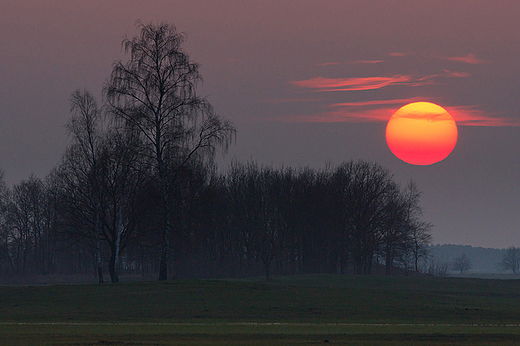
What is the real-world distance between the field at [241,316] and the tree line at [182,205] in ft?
33.5

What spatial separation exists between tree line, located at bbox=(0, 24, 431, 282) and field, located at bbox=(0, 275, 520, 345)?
10.2 meters

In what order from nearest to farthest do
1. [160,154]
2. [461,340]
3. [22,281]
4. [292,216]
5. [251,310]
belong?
1. [461,340]
2. [251,310]
3. [160,154]
4. [292,216]
5. [22,281]

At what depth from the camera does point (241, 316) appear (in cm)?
3903

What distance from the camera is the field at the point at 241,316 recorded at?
25266 mm

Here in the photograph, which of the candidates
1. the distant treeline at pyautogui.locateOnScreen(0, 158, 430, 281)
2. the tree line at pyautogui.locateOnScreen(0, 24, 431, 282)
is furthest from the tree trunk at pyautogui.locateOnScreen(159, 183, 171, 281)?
the distant treeline at pyautogui.locateOnScreen(0, 158, 430, 281)

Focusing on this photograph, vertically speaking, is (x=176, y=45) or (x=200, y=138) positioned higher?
(x=176, y=45)

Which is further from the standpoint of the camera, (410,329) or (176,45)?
(176,45)

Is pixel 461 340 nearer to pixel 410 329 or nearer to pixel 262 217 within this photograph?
pixel 410 329

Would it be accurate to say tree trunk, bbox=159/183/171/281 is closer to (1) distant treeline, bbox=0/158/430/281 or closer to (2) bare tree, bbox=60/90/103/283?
(2) bare tree, bbox=60/90/103/283

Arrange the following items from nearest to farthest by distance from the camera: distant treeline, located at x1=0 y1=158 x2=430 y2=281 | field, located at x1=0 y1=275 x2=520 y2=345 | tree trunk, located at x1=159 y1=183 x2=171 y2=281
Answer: field, located at x1=0 y1=275 x2=520 y2=345 → tree trunk, located at x1=159 y1=183 x2=171 y2=281 → distant treeline, located at x1=0 y1=158 x2=430 y2=281

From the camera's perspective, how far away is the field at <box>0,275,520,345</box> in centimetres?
2527

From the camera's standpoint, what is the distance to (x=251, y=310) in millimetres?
42062

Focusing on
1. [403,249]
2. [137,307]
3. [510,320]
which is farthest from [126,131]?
[403,249]

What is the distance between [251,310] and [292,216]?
61.2 m
